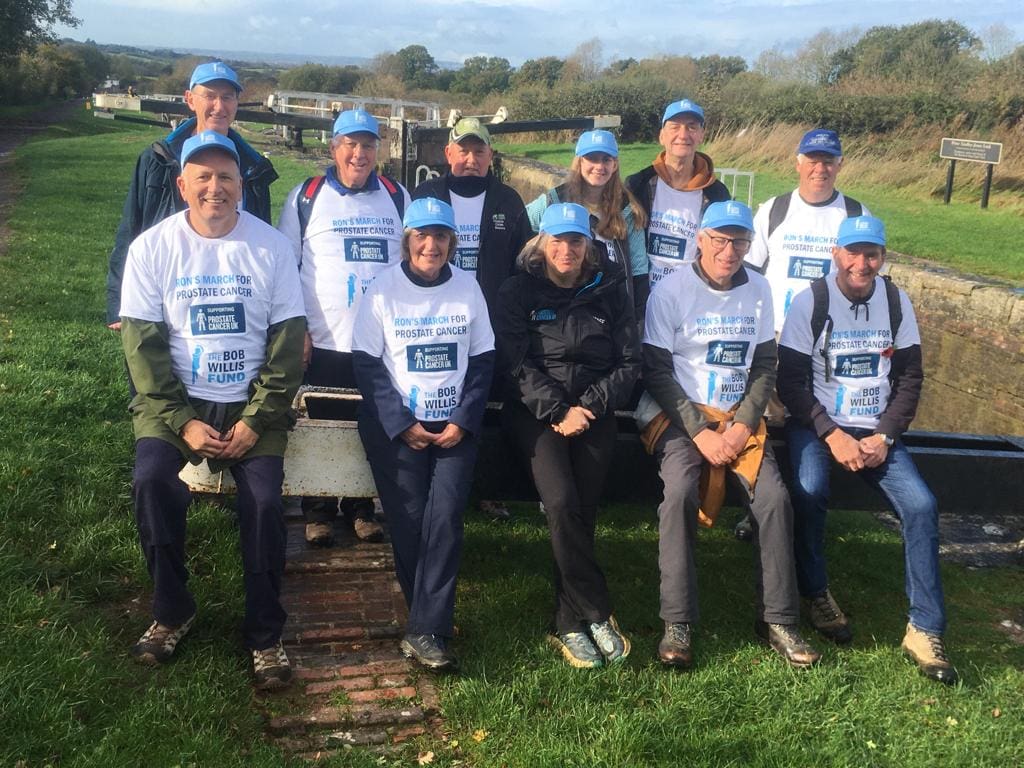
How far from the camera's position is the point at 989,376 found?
305 inches

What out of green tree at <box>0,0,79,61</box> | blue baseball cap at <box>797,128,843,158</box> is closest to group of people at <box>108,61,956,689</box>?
blue baseball cap at <box>797,128,843,158</box>

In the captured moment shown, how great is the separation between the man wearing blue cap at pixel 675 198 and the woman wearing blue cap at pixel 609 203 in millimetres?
147

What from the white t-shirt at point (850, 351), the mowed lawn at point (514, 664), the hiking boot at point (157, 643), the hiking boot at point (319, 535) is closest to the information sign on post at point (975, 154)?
the mowed lawn at point (514, 664)

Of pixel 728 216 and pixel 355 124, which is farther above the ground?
pixel 355 124

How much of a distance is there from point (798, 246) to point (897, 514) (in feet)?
5.00

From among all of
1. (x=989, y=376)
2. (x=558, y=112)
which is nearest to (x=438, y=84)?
(x=558, y=112)

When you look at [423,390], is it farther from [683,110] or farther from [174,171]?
[683,110]

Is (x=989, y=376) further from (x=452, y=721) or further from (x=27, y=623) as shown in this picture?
(x=27, y=623)

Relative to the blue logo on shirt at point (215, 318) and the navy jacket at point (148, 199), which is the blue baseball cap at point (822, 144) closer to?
the navy jacket at point (148, 199)

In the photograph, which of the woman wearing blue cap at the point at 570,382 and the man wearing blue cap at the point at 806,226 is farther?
the man wearing blue cap at the point at 806,226

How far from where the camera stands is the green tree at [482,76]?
170 ft

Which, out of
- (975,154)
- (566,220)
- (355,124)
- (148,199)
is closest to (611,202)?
(566,220)

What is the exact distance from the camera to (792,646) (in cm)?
404

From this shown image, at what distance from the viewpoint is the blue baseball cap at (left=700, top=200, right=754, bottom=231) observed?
430 cm
